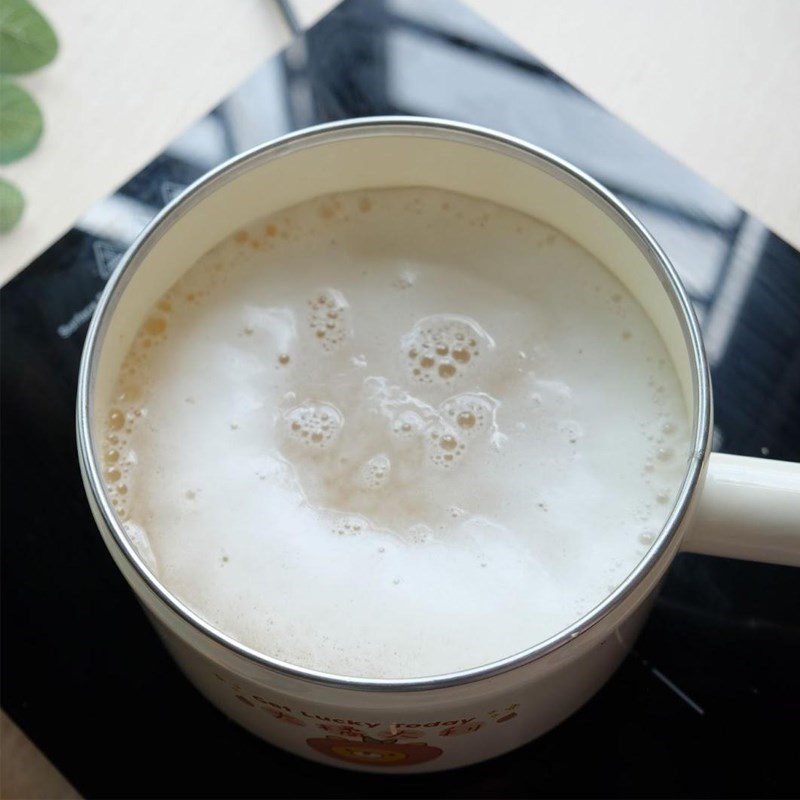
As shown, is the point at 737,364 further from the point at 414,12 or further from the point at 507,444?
the point at 414,12

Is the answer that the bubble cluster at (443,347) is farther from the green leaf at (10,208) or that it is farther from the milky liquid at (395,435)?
the green leaf at (10,208)

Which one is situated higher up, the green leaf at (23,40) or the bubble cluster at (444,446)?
the green leaf at (23,40)

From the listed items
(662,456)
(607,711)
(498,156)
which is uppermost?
(498,156)

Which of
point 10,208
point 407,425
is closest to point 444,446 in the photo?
point 407,425

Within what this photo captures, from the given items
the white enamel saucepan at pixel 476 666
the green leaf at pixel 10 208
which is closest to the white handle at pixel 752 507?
the white enamel saucepan at pixel 476 666

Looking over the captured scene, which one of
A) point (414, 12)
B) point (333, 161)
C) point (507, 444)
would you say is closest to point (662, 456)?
point (507, 444)

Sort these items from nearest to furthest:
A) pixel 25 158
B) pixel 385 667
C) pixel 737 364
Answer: pixel 385 667
pixel 737 364
pixel 25 158

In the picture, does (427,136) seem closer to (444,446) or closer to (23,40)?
(444,446)
